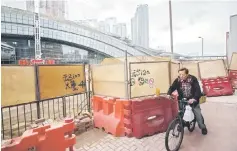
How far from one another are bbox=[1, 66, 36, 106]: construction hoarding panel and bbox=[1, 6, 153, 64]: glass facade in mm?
42354

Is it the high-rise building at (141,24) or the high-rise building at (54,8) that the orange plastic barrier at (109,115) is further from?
the high-rise building at (54,8)

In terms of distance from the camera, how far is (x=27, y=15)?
4625 centimetres

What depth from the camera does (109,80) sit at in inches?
220

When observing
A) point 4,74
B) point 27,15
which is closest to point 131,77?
point 4,74

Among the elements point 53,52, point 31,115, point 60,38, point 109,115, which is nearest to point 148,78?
point 109,115

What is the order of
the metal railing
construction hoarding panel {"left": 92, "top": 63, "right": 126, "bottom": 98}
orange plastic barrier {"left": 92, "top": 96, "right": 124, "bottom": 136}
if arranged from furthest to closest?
1. the metal railing
2. construction hoarding panel {"left": 92, "top": 63, "right": 126, "bottom": 98}
3. orange plastic barrier {"left": 92, "top": 96, "right": 124, "bottom": 136}

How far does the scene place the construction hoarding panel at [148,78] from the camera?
511 cm

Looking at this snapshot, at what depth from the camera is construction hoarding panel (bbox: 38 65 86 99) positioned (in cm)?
512

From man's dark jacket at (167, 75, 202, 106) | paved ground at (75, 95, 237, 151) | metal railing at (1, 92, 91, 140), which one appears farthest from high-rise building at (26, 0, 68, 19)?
man's dark jacket at (167, 75, 202, 106)

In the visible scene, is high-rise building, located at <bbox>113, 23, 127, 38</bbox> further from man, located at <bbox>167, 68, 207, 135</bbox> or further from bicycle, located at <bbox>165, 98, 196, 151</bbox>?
bicycle, located at <bbox>165, 98, 196, 151</bbox>

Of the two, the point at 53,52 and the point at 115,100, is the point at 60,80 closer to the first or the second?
the point at 115,100

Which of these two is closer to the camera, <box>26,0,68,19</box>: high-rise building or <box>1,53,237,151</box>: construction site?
<box>1,53,237,151</box>: construction site

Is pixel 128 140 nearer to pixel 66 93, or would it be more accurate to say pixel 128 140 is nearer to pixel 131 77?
pixel 131 77

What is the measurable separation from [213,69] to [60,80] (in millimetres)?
8963
